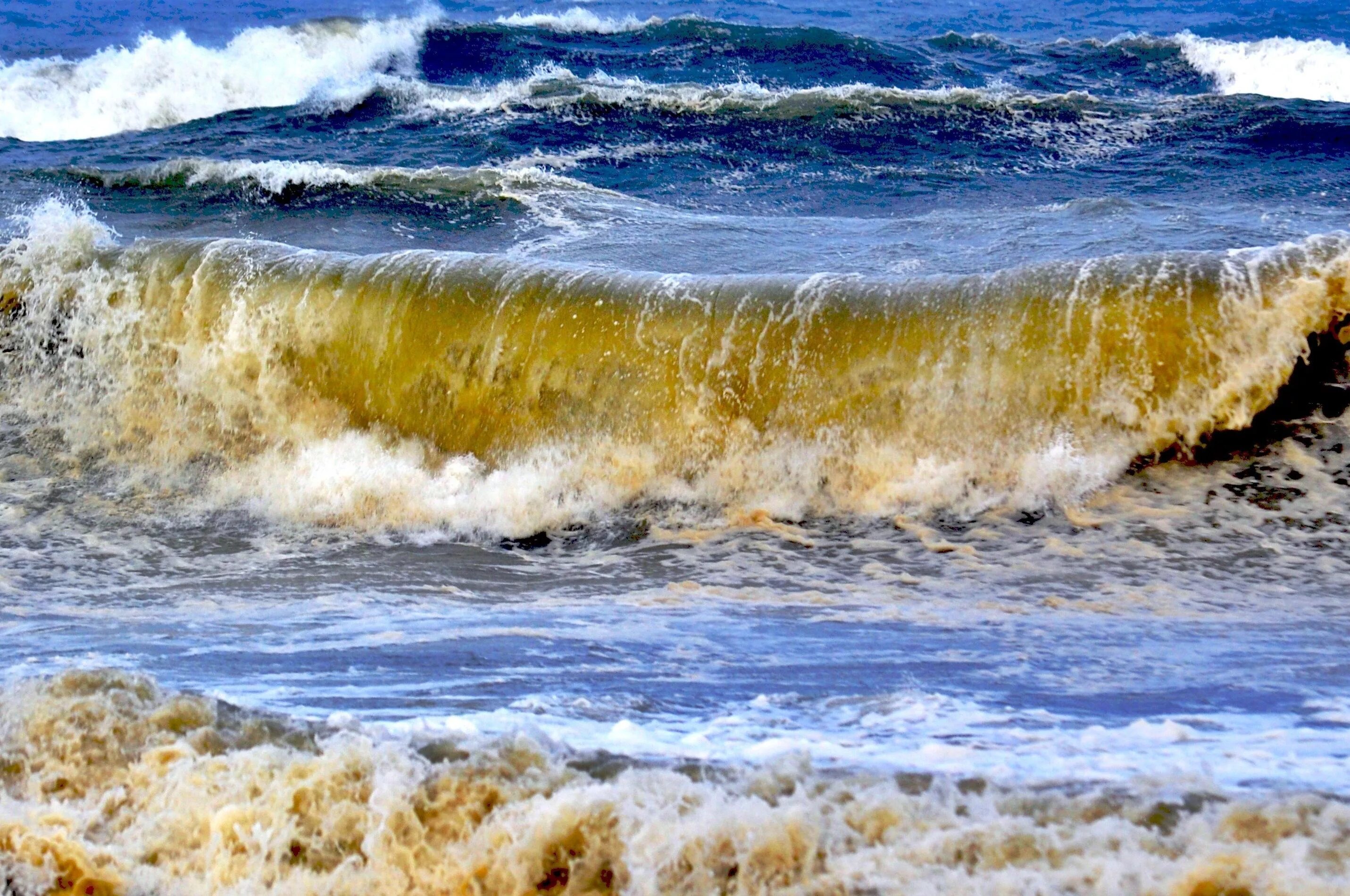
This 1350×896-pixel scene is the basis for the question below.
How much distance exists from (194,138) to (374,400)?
10449mm

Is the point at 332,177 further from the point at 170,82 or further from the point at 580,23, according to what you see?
the point at 580,23

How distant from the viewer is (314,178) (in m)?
12.5

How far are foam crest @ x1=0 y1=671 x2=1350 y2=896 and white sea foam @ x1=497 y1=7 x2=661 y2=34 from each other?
22.2m

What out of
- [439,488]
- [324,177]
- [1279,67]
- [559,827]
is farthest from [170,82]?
[559,827]

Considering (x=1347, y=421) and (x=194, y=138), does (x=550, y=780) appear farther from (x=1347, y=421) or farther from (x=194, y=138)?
(x=194, y=138)

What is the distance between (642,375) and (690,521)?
934 mm

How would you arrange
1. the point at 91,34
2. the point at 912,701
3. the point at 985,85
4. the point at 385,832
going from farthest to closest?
the point at 91,34 < the point at 985,85 < the point at 912,701 < the point at 385,832

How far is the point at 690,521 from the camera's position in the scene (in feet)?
20.1

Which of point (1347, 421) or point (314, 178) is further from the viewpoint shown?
point (314, 178)

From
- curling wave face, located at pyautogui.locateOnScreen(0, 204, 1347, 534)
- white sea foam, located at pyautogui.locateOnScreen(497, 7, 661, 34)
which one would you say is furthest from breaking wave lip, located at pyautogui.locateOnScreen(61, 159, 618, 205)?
white sea foam, located at pyautogui.locateOnScreen(497, 7, 661, 34)

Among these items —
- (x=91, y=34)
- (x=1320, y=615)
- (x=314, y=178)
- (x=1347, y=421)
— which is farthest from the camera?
(x=91, y=34)

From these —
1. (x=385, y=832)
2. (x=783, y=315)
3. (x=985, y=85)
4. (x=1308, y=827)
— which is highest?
(x=985, y=85)

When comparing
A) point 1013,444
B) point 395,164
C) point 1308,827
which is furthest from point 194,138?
point 1308,827

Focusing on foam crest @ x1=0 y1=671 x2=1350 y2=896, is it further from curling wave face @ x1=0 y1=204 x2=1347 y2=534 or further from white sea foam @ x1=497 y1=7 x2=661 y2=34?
white sea foam @ x1=497 y1=7 x2=661 y2=34
